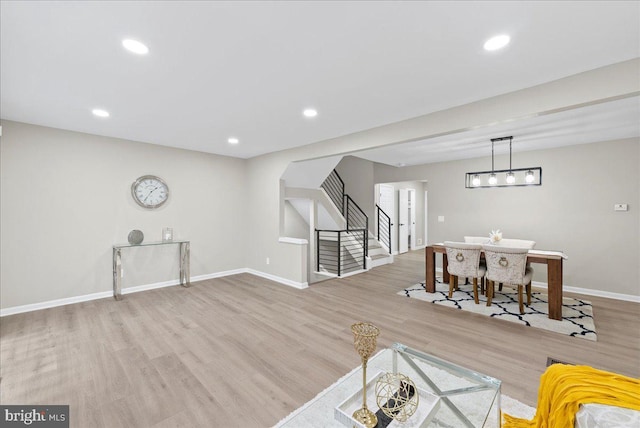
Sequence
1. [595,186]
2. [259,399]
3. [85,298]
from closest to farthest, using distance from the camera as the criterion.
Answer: [259,399], [85,298], [595,186]

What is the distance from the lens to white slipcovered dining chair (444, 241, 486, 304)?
12.8 ft

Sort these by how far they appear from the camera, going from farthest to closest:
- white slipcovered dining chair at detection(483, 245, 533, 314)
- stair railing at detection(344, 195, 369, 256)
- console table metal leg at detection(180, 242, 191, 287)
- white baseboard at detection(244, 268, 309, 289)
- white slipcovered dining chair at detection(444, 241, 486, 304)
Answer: stair railing at detection(344, 195, 369, 256) < console table metal leg at detection(180, 242, 191, 287) < white baseboard at detection(244, 268, 309, 289) < white slipcovered dining chair at detection(444, 241, 486, 304) < white slipcovered dining chair at detection(483, 245, 533, 314)

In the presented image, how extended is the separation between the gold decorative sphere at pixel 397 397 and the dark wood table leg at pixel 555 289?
3.09 meters

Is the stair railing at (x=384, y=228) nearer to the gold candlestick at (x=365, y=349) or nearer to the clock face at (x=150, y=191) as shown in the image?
the clock face at (x=150, y=191)

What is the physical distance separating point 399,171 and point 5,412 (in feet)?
24.2

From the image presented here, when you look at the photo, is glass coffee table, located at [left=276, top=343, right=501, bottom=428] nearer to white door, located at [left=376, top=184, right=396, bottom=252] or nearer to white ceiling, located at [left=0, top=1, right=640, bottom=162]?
white ceiling, located at [left=0, top=1, right=640, bottom=162]

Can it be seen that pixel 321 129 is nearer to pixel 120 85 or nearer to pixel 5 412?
pixel 120 85

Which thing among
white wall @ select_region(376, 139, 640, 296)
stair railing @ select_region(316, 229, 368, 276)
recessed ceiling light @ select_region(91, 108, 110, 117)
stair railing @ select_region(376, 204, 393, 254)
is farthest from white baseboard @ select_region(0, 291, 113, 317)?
white wall @ select_region(376, 139, 640, 296)

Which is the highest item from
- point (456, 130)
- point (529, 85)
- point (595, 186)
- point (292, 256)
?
point (529, 85)

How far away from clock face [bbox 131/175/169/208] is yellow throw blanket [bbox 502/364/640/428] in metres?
5.50

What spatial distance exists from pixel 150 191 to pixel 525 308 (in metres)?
6.28

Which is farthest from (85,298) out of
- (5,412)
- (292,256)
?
(292,256)

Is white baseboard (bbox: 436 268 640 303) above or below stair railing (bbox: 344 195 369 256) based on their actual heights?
below

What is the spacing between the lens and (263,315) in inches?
139
